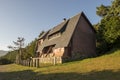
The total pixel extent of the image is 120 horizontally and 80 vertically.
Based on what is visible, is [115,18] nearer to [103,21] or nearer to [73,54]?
[103,21]

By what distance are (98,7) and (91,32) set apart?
724 cm

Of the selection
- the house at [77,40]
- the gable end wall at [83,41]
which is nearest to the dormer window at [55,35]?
the house at [77,40]

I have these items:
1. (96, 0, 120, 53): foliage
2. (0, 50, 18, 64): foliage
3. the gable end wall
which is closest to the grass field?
(96, 0, 120, 53): foliage

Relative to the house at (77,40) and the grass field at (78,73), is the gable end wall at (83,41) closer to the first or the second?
the house at (77,40)

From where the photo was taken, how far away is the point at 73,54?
41250 mm

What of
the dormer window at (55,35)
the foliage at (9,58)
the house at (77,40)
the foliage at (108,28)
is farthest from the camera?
the foliage at (9,58)

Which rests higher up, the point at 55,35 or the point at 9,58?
the point at 55,35

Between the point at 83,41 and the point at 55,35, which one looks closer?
the point at 83,41

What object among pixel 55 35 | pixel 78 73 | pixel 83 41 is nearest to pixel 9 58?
pixel 55 35

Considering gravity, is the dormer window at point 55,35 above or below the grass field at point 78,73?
above

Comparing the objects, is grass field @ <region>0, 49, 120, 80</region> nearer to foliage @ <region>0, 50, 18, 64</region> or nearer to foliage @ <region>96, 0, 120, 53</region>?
foliage @ <region>96, 0, 120, 53</region>

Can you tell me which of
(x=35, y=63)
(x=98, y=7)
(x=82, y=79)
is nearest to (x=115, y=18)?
(x=98, y=7)

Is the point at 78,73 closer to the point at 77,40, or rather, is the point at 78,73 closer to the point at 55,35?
the point at 77,40

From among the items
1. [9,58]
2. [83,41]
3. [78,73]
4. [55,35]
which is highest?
[55,35]
